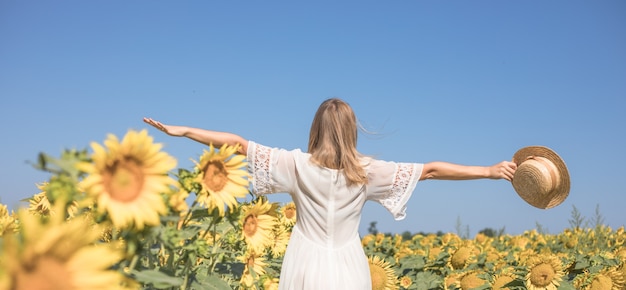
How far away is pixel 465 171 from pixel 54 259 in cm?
288

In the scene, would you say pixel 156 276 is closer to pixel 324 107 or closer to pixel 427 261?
pixel 324 107

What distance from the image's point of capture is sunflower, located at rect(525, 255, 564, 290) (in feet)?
17.4

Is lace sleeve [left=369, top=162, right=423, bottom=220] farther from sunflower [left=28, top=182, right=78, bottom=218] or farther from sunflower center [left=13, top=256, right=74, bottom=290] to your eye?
sunflower center [left=13, top=256, right=74, bottom=290]

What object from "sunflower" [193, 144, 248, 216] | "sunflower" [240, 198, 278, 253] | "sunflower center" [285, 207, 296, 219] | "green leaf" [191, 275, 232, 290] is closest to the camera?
"sunflower" [193, 144, 248, 216]

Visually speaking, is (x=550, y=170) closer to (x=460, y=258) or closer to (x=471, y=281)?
(x=471, y=281)

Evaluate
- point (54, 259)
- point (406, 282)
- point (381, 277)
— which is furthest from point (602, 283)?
point (54, 259)

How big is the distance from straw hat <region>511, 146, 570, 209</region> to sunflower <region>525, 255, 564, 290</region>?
131 centimetres

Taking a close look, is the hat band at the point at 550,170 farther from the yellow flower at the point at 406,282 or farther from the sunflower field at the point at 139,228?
the yellow flower at the point at 406,282

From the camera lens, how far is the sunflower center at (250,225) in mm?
3322

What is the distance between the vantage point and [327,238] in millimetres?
3885

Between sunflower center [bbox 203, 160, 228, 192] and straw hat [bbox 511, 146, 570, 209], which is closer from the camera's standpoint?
sunflower center [bbox 203, 160, 228, 192]

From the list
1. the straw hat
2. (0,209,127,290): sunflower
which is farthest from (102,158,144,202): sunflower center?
the straw hat

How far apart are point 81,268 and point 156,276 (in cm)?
68

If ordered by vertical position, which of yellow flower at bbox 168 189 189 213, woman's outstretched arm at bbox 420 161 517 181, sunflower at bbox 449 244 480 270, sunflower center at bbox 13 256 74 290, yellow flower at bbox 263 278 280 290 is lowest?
sunflower center at bbox 13 256 74 290
